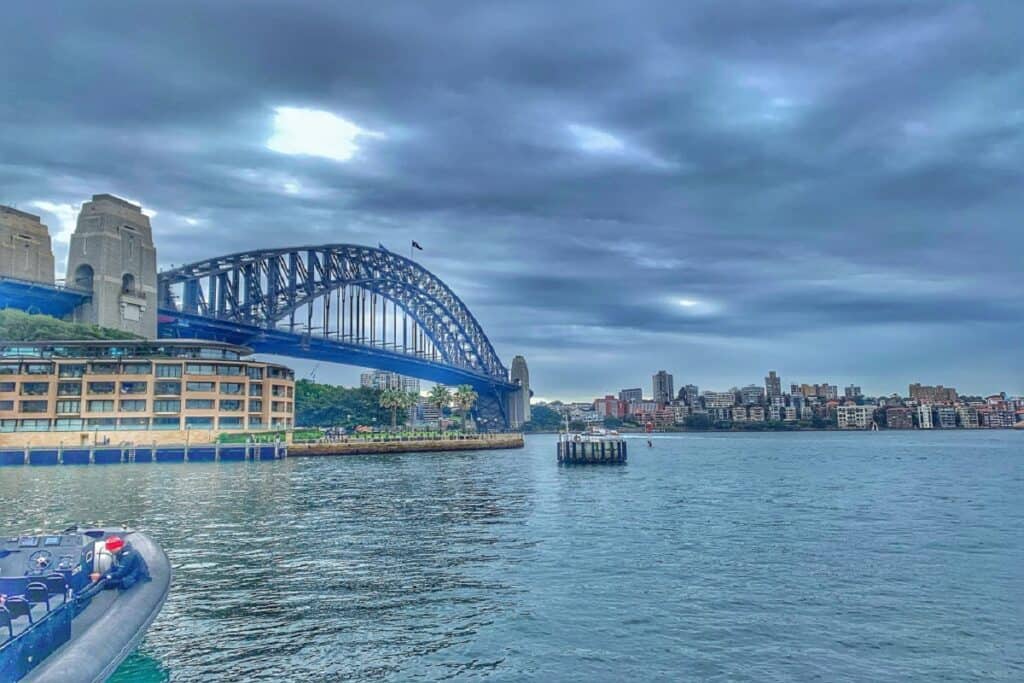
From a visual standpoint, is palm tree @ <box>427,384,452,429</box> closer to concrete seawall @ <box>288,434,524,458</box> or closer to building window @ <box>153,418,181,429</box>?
concrete seawall @ <box>288,434,524,458</box>

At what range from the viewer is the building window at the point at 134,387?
10269 cm

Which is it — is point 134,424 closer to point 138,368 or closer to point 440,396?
point 138,368

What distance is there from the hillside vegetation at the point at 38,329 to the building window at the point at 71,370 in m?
4.26

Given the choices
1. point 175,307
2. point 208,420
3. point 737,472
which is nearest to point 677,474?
point 737,472

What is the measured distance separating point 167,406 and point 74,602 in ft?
313

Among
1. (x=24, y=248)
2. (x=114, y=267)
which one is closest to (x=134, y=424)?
(x=114, y=267)

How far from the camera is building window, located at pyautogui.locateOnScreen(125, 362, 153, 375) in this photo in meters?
103

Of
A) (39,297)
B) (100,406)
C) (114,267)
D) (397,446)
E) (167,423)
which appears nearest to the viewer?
(100,406)

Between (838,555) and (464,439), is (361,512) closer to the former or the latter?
(838,555)

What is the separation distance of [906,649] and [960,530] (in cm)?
2345

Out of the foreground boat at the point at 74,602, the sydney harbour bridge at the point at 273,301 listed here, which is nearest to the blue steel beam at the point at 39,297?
the sydney harbour bridge at the point at 273,301

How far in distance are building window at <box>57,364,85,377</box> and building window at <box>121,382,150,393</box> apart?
18.6 feet

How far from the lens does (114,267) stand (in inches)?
4567

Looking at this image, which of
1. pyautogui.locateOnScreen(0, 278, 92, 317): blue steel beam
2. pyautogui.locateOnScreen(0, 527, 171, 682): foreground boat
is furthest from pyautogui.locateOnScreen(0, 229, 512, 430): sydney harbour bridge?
pyautogui.locateOnScreen(0, 527, 171, 682): foreground boat
